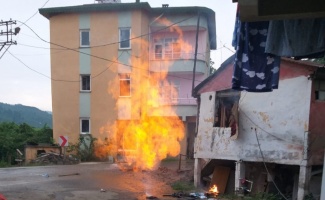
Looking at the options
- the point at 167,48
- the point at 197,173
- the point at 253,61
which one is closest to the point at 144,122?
the point at 167,48

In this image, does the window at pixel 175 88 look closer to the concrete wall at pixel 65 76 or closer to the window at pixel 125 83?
the window at pixel 125 83

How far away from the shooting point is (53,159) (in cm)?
2184

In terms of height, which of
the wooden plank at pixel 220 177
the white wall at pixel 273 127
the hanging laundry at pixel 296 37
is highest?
the hanging laundry at pixel 296 37

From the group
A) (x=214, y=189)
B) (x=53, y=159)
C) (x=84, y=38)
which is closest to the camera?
(x=214, y=189)

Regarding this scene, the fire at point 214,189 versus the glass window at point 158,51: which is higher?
the glass window at point 158,51

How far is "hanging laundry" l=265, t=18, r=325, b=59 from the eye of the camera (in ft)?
13.2

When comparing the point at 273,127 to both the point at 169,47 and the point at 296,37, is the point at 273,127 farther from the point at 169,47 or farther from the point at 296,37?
the point at 169,47

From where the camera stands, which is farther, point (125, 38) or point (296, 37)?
point (125, 38)

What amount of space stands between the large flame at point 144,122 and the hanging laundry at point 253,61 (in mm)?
18893

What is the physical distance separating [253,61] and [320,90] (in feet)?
22.9

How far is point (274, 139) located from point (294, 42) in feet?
25.9

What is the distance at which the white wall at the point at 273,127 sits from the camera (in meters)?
10.7

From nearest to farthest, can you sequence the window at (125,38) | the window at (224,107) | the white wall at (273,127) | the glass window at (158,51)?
the white wall at (273,127) < the window at (224,107) < the window at (125,38) < the glass window at (158,51)

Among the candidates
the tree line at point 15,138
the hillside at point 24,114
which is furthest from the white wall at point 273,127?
the hillside at point 24,114
